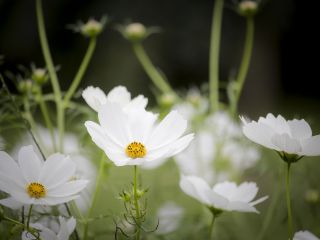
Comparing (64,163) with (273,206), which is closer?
(64,163)

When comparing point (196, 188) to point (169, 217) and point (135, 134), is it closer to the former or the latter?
point (135, 134)

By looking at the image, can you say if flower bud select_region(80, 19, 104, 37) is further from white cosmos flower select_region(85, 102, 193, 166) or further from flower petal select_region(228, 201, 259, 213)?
flower petal select_region(228, 201, 259, 213)

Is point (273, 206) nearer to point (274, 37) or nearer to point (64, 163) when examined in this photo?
point (64, 163)

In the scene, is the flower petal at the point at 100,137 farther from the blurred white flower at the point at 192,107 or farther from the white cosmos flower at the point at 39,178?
the blurred white flower at the point at 192,107

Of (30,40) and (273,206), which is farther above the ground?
(30,40)

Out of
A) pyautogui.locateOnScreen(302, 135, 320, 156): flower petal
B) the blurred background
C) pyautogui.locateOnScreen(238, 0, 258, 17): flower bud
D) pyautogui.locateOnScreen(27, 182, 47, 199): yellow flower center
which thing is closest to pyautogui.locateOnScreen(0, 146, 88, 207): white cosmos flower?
pyautogui.locateOnScreen(27, 182, 47, 199): yellow flower center

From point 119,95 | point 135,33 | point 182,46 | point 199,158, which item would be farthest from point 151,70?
point 182,46

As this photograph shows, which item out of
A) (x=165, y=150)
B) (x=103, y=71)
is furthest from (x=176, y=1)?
(x=165, y=150)
